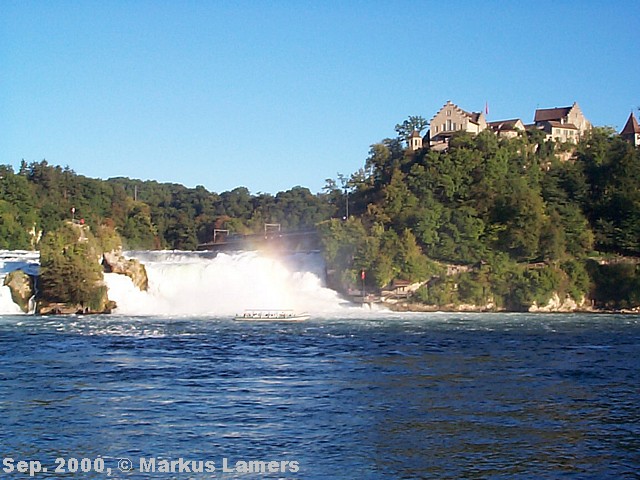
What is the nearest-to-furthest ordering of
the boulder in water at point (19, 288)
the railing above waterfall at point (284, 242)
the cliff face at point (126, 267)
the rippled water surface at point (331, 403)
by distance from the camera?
the rippled water surface at point (331, 403)
the boulder in water at point (19, 288)
the cliff face at point (126, 267)
the railing above waterfall at point (284, 242)

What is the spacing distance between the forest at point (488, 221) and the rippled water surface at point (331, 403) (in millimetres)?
23175

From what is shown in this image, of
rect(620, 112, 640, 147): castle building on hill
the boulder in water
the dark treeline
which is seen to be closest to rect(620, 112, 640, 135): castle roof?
rect(620, 112, 640, 147): castle building on hill

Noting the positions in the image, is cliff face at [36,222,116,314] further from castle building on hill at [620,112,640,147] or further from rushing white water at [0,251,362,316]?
castle building on hill at [620,112,640,147]

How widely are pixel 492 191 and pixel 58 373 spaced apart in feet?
162

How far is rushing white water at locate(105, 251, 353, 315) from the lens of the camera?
178ft

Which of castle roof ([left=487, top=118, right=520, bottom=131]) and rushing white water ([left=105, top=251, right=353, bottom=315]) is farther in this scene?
castle roof ([left=487, top=118, right=520, bottom=131])

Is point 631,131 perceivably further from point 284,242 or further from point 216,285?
point 216,285

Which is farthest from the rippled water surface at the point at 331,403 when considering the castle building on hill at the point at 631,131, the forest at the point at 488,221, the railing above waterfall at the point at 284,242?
the castle building on hill at the point at 631,131

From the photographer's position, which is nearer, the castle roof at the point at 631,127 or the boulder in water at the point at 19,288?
the boulder in water at the point at 19,288

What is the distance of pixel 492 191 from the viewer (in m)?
68.2

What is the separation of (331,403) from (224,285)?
38.5 meters

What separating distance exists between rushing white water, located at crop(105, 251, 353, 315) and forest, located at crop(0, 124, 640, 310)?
8.26ft

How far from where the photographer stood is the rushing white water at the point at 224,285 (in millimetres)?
54219

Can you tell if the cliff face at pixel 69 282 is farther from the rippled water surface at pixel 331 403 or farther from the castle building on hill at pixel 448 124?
the castle building on hill at pixel 448 124
